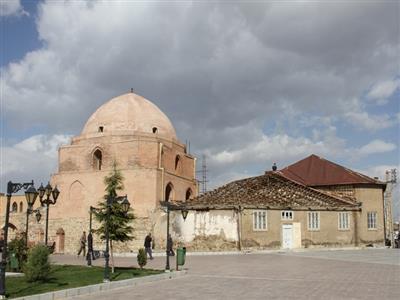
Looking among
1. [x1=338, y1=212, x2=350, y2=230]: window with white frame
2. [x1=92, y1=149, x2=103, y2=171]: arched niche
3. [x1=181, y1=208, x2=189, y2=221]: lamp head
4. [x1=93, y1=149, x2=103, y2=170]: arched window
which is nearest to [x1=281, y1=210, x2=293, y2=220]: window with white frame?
[x1=338, y1=212, x2=350, y2=230]: window with white frame

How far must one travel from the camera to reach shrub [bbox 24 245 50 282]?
1456 cm

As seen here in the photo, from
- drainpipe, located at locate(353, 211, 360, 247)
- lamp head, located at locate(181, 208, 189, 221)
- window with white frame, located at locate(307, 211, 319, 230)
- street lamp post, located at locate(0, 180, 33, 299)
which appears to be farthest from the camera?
drainpipe, located at locate(353, 211, 360, 247)

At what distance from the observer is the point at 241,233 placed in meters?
33.6

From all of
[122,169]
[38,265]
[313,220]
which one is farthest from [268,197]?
[38,265]

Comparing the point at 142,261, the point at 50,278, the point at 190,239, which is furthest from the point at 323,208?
the point at 50,278

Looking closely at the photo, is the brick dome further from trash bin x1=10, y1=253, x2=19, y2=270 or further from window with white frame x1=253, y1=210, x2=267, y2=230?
trash bin x1=10, y1=253, x2=19, y2=270

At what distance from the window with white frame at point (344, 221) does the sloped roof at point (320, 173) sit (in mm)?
3619

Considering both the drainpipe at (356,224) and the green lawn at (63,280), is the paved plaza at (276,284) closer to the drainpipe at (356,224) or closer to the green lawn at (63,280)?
the green lawn at (63,280)

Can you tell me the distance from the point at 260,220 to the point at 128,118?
15983 mm

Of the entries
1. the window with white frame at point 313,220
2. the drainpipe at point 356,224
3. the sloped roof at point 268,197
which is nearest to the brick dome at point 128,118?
the sloped roof at point 268,197

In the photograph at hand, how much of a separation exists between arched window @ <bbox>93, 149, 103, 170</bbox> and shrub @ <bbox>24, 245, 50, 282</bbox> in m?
28.3

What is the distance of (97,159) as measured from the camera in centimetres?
4347

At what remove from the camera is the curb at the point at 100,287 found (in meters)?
12.4

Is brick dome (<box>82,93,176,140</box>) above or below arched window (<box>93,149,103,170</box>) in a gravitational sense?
above
